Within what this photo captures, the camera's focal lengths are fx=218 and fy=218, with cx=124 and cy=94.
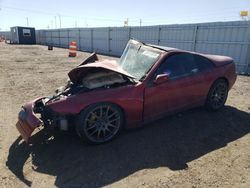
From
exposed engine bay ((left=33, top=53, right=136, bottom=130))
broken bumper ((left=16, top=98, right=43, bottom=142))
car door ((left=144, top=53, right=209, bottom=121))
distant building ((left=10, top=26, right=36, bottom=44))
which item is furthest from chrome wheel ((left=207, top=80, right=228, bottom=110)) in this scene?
distant building ((left=10, top=26, right=36, bottom=44))

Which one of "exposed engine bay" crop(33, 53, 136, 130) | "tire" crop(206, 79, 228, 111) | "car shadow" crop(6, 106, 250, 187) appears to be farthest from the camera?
"tire" crop(206, 79, 228, 111)

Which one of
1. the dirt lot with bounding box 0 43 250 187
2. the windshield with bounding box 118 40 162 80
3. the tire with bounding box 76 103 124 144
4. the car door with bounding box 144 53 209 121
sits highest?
the windshield with bounding box 118 40 162 80

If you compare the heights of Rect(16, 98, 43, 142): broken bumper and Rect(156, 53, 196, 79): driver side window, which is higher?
Rect(156, 53, 196, 79): driver side window

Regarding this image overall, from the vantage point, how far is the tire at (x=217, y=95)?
488cm

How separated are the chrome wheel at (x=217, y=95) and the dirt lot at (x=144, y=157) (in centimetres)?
32

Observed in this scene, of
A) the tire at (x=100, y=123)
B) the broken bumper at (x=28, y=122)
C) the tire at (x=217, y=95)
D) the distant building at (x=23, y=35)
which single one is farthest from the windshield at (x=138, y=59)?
the distant building at (x=23, y=35)

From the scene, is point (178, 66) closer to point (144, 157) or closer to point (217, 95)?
point (217, 95)

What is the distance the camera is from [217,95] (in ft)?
16.5

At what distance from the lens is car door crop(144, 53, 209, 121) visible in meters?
3.86

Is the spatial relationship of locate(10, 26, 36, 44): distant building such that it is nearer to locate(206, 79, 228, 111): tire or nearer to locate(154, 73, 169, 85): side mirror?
locate(206, 79, 228, 111): tire

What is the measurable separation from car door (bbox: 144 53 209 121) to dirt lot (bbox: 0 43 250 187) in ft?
1.35

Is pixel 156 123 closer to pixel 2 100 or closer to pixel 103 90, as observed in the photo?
pixel 103 90

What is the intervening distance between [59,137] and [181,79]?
98.9 inches

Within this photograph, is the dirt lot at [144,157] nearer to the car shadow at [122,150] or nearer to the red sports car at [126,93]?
the car shadow at [122,150]
